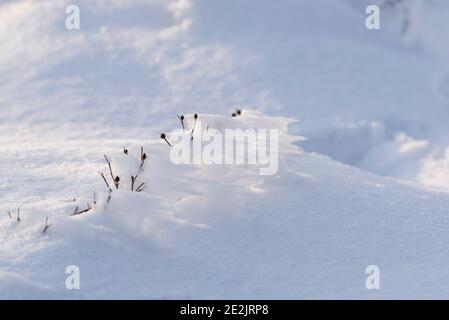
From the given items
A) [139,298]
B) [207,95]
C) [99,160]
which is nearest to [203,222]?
[139,298]

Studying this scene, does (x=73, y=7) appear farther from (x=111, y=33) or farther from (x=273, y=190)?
(x=273, y=190)

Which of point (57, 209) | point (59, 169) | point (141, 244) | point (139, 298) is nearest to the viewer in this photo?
point (139, 298)

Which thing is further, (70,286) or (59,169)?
(59,169)

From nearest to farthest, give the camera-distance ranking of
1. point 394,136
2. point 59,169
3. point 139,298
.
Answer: point 139,298, point 59,169, point 394,136

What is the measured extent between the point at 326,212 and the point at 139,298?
3.00 ft

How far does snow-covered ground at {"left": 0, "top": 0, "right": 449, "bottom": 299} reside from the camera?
2.51 metres

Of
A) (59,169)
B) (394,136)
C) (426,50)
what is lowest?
(59,169)

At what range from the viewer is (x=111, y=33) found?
7.06 m

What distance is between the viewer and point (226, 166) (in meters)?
2.96

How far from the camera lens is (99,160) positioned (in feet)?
11.3

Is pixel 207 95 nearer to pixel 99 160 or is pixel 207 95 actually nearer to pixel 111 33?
pixel 111 33

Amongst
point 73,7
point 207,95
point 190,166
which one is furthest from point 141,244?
point 73,7

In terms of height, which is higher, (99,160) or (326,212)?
(99,160)

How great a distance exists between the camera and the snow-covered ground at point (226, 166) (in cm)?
251
